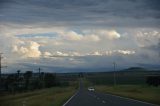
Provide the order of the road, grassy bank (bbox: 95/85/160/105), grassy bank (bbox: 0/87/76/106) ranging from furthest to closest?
1. grassy bank (bbox: 95/85/160/105)
2. grassy bank (bbox: 0/87/76/106)
3. the road

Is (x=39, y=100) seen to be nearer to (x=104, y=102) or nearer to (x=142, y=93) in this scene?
(x=104, y=102)

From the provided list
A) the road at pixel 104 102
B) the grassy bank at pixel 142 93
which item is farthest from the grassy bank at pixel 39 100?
the grassy bank at pixel 142 93

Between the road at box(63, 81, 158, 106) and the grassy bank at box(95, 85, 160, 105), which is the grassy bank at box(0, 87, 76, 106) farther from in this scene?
the grassy bank at box(95, 85, 160, 105)

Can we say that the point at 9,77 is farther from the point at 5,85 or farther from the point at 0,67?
the point at 0,67

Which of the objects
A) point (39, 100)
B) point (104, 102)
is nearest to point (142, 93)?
point (39, 100)

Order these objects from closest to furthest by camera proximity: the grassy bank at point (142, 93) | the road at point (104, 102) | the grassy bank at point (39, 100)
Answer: the road at point (104, 102) < the grassy bank at point (39, 100) < the grassy bank at point (142, 93)

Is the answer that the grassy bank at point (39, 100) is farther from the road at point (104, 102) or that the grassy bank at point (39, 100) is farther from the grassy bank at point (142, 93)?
the grassy bank at point (142, 93)

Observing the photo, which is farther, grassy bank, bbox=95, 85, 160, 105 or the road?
grassy bank, bbox=95, 85, 160, 105

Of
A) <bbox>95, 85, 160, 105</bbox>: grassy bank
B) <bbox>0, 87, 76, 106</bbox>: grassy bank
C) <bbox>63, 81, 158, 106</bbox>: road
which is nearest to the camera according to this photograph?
<bbox>63, 81, 158, 106</bbox>: road

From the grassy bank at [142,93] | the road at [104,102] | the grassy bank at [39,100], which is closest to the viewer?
the road at [104,102]

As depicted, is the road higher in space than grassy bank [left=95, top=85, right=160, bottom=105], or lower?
lower

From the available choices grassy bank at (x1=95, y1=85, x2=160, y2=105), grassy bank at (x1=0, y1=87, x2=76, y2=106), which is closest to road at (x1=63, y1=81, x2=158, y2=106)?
grassy bank at (x1=0, y1=87, x2=76, y2=106)

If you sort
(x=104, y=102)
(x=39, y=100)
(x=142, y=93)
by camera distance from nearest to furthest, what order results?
1. (x=104, y=102)
2. (x=39, y=100)
3. (x=142, y=93)

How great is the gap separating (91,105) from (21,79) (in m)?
116
